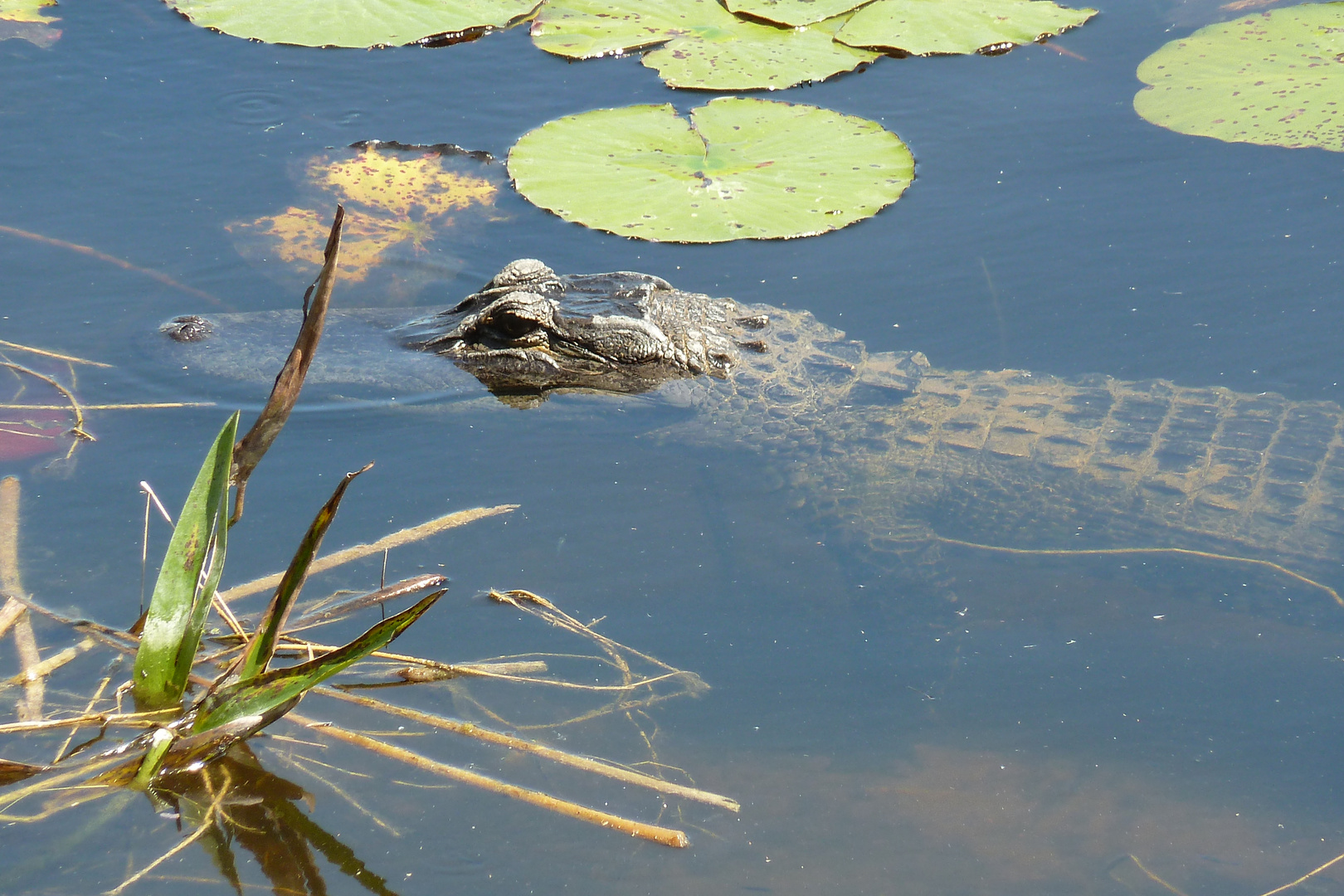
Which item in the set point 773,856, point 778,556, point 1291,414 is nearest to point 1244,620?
point 1291,414

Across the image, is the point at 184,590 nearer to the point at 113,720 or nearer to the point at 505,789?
the point at 113,720

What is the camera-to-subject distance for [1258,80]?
5566mm

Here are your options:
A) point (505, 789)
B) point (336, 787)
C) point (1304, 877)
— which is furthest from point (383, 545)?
point (1304, 877)

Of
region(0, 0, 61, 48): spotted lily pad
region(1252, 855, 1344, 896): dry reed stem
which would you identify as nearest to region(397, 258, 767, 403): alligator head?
region(1252, 855, 1344, 896): dry reed stem

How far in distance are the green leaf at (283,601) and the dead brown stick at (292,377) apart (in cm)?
22

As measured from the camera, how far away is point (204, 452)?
12.1 feet

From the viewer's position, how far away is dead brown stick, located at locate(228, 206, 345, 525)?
2062mm

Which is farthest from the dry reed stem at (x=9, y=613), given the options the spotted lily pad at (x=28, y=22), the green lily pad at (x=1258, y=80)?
the green lily pad at (x=1258, y=80)

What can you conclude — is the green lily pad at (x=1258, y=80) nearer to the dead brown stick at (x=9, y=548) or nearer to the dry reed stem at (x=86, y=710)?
the dry reed stem at (x=86, y=710)

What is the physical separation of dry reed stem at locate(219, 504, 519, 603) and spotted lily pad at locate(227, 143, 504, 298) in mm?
1855

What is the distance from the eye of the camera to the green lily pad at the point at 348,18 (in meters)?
6.25

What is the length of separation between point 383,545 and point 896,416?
2.13 m

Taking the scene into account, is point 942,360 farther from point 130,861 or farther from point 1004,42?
point 130,861

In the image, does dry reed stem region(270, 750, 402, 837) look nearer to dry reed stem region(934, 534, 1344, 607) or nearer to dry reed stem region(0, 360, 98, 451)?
dry reed stem region(0, 360, 98, 451)
